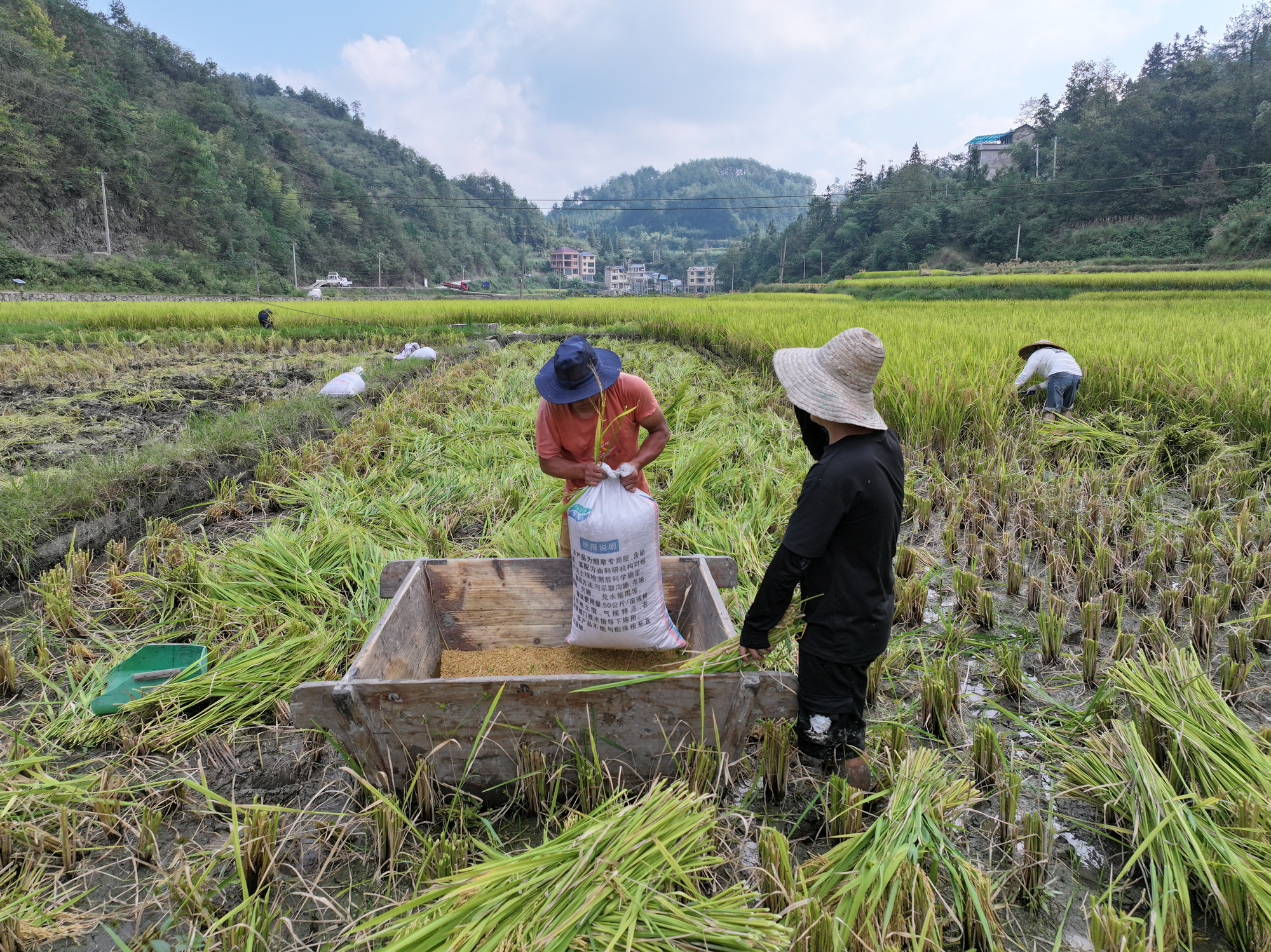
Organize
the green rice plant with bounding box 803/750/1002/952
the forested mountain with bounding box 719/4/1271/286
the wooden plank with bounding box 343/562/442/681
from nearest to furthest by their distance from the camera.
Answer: the green rice plant with bounding box 803/750/1002/952 → the wooden plank with bounding box 343/562/442/681 → the forested mountain with bounding box 719/4/1271/286

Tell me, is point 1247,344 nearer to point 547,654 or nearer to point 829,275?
point 547,654

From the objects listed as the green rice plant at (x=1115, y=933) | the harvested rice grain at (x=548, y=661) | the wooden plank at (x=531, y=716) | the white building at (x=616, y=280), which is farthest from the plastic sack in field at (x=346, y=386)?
the white building at (x=616, y=280)

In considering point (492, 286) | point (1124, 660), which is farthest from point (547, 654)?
point (492, 286)

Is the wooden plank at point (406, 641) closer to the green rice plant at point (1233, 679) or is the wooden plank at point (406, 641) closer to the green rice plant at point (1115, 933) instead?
the green rice plant at point (1115, 933)

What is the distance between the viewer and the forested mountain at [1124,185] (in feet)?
102

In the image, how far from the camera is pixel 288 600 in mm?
2498

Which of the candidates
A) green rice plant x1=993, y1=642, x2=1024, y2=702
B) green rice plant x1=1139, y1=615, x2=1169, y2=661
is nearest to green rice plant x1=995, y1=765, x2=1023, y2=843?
green rice plant x1=993, y1=642, x2=1024, y2=702

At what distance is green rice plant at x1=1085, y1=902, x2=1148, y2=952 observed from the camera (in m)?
1.16

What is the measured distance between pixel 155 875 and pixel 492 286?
6764 centimetres

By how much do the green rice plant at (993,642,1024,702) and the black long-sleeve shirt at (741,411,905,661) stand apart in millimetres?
798

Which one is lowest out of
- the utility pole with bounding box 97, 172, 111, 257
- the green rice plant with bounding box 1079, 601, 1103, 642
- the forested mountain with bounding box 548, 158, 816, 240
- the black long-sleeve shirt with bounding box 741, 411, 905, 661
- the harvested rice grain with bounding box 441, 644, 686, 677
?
the harvested rice grain with bounding box 441, 644, 686, 677

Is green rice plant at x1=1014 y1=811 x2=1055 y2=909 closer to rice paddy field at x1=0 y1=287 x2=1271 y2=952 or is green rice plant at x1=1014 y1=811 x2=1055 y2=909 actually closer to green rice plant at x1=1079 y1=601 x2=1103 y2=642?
rice paddy field at x1=0 y1=287 x2=1271 y2=952

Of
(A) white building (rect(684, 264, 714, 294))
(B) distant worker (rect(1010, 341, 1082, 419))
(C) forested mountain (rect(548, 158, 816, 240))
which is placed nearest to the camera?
(B) distant worker (rect(1010, 341, 1082, 419))

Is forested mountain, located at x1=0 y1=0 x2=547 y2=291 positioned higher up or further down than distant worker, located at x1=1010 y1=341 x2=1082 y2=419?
higher up
